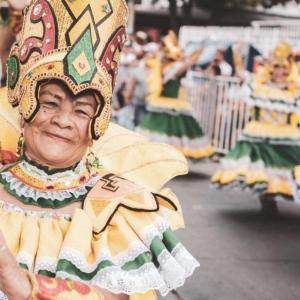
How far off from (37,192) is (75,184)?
0.44 feet

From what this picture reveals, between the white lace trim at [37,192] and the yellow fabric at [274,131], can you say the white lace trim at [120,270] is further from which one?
the yellow fabric at [274,131]

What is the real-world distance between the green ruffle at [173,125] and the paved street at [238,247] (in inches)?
44.8

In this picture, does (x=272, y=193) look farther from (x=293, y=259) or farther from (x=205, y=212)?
(x=293, y=259)

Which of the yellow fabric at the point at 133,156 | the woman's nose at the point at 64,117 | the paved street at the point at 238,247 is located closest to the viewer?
the woman's nose at the point at 64,117

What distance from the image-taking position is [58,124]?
7.29ft

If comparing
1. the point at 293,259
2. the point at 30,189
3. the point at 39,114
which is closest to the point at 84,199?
the point at 30,189

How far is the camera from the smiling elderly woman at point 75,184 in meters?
2.13

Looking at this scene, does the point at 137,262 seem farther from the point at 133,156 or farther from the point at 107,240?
the point at 133,156

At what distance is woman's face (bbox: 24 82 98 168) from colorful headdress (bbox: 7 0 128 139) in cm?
3

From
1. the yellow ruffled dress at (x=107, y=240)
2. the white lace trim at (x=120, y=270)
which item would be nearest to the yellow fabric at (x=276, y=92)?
the yellow ruffled dress at (x=107, y=240)

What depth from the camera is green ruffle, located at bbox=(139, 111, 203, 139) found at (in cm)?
928

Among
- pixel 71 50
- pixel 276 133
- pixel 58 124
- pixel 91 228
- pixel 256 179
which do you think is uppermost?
pixel 71 50

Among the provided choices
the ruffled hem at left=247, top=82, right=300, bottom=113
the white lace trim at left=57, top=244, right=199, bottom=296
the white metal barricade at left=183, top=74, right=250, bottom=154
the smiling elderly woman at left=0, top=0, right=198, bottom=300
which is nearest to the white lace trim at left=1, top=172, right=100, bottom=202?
the smiling elderly woman at left=0, top=0, right=198, bottom=300

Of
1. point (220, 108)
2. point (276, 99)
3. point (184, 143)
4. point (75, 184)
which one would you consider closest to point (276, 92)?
point (276, 99)
